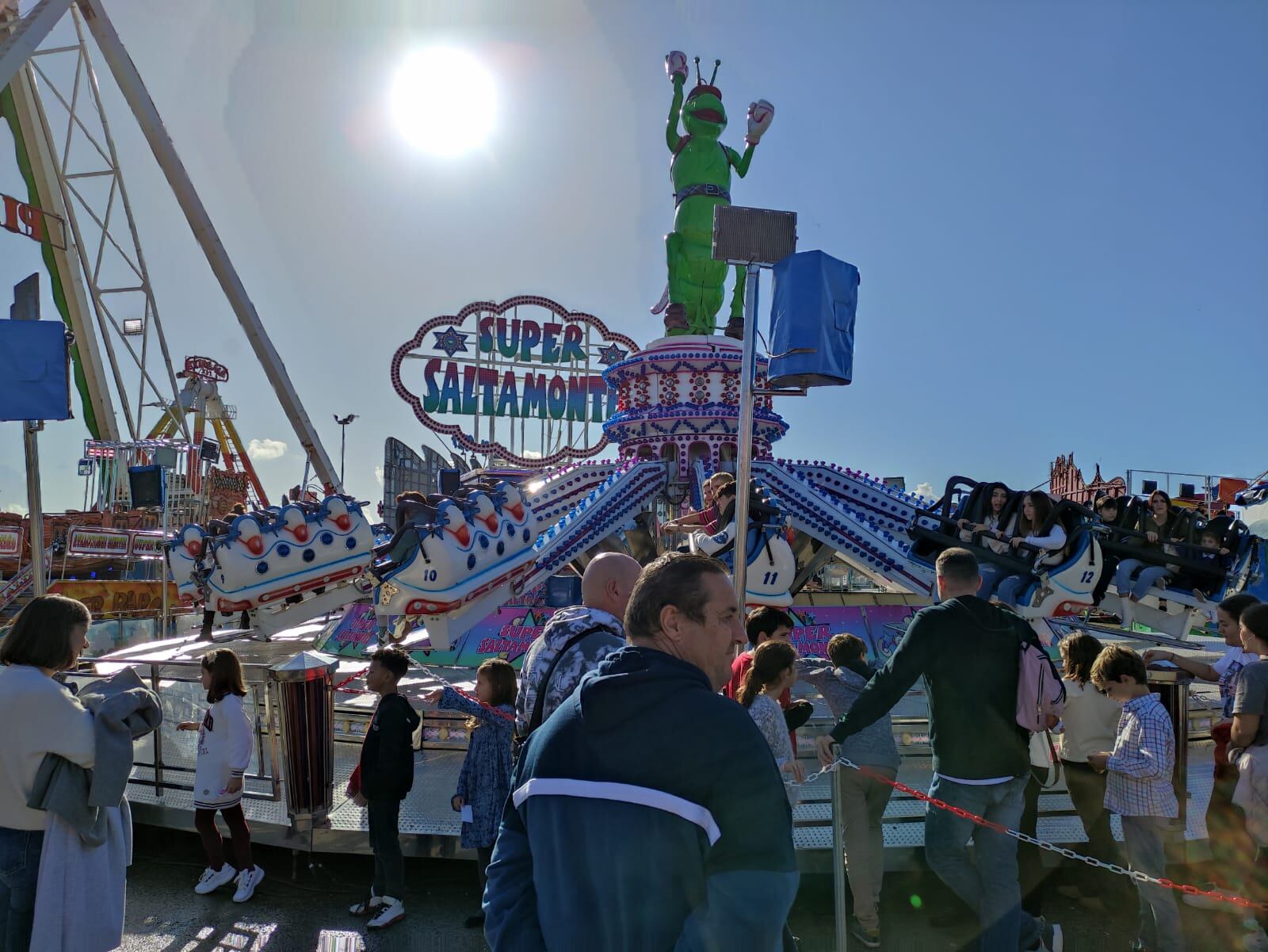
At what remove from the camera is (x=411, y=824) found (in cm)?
489

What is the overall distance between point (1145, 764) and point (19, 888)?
4.24 meters

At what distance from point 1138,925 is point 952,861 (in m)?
1.54

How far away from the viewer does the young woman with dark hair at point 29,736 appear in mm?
2639

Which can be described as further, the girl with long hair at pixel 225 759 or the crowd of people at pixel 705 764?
the girl with long hair at pixel 225 759

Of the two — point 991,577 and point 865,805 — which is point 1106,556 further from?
point 865,805

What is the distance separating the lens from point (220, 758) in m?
4.41

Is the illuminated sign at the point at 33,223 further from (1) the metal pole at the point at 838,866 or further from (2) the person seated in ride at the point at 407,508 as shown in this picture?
(1) the metal pole at the point at 838,866

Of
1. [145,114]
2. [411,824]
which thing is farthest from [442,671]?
[145,114]

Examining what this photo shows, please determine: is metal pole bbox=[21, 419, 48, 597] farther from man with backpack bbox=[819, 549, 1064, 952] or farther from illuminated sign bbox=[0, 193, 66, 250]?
illuminated sign bbox=[0, 193, 66, 250]

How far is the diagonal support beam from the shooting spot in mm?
10703

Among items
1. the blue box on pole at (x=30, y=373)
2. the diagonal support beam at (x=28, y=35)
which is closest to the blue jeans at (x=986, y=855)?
the blue box on pole at (x=30, y=373)

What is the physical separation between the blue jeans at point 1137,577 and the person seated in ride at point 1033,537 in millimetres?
1834

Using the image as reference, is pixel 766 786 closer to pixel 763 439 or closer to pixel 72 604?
pixel 72 604

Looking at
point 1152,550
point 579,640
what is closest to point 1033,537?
point 1152,550
